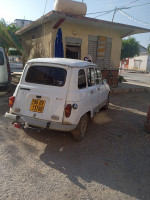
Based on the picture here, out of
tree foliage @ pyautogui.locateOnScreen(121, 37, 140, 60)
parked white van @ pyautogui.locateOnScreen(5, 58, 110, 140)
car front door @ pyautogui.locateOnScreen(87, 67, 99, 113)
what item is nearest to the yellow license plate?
parked white van @ pyautogui.locateOnScreen(5, 58, 110, 140)

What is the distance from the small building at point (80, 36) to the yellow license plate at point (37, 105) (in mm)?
4870

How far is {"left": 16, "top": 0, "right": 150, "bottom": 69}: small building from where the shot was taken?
800 cm

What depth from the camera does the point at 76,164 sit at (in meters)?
3.22

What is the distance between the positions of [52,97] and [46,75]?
24.1 inches

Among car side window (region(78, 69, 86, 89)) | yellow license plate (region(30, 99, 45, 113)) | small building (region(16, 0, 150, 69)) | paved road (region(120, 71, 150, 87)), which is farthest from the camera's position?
paved road (region(120, 71, 150, 87))

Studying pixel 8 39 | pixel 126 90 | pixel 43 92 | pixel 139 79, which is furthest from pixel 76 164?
pixel 139 79

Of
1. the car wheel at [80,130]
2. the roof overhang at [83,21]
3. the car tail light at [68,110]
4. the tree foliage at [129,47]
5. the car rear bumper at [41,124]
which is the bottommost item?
the car wheel at [80,130]

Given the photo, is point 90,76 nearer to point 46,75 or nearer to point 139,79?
point 46,75

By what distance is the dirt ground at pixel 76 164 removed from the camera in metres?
2.56

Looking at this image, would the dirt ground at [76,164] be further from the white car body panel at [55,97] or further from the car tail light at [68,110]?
the car tail light at [68,110]

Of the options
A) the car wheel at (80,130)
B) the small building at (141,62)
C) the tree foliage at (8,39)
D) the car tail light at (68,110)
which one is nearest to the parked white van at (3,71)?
the car wheel at (80,130)

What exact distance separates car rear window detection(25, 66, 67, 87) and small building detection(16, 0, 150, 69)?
4152 millimetres

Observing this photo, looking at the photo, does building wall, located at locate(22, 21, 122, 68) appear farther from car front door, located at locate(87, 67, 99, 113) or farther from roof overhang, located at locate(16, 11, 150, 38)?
car front door, located at locate(87, 67, 99, 113)

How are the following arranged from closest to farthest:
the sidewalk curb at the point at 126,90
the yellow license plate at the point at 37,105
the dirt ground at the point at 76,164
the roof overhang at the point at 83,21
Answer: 1. the dirt ground at the point at 76,164
2. the yellow license plate at the point at 37,105
3. the roof overhang at the point at 83,21
4. the sidewalk curb at the point at 126,90
